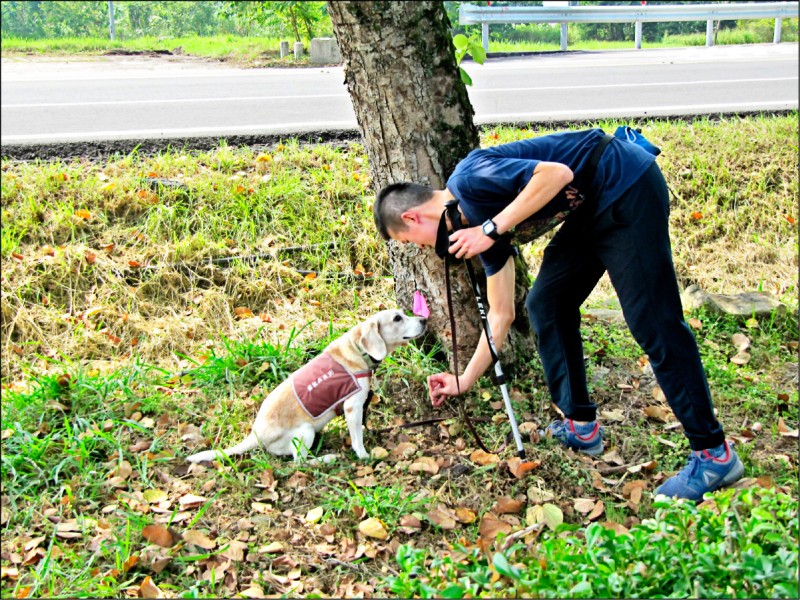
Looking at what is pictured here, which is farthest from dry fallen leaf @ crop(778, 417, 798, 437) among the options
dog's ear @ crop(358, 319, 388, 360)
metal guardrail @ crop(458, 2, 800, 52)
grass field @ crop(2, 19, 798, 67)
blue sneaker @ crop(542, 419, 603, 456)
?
grass field @ crop(2, 19, 798, 67)

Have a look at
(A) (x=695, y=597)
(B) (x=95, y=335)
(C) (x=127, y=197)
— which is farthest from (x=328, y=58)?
(A) (x=695, y=597)

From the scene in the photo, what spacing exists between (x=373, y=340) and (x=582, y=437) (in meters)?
1.22

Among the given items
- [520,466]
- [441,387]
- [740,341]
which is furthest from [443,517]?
[740,341]

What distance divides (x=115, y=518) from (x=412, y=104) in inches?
103

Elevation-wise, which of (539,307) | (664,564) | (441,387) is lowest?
(441,387)

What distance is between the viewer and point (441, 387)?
14.0 ft

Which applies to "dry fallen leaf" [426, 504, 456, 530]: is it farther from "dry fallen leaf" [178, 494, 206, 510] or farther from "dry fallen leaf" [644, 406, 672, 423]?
"dry fallen leaf" [644, 406, 672, 423]

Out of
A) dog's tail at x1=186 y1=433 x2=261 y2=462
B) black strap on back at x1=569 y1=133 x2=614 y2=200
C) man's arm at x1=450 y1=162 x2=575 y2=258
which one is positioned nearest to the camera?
man's arm at x1=450 y1=162 x2=575 y2=258

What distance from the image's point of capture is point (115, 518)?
372 cm

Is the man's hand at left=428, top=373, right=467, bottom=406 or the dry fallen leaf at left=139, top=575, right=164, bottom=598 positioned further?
the man's hand at left=428, top=373, right=467, bottom=406

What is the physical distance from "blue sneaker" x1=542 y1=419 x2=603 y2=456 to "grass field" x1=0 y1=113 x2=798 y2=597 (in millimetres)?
91

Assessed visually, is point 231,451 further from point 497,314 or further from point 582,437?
point 582,437

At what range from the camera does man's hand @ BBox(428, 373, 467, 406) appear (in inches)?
164

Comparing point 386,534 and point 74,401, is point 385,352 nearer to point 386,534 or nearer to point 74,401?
point 386,534
